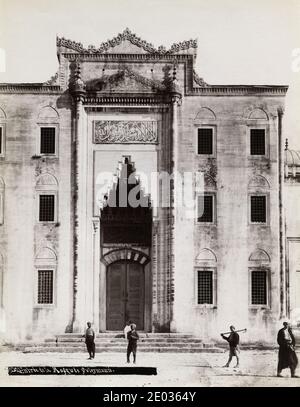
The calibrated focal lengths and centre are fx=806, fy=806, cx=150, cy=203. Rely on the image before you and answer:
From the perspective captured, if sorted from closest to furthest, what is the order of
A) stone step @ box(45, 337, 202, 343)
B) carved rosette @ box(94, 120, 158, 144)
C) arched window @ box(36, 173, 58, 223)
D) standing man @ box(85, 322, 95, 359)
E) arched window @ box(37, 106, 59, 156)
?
standing man @ box(85, 322, 95, 359) → stone step @ box(45, 337, 202, 343) → arched window @ box(36, 173, 58, 223) → arched window @ box(37, 106, 59, 156) → carved rosette @ box(94, 120, 158, 144)

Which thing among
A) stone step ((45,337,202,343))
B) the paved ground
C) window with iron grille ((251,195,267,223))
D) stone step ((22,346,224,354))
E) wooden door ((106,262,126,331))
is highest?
window with iron grille ((251,195,267,223))

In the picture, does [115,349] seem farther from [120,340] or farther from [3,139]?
[3,139]

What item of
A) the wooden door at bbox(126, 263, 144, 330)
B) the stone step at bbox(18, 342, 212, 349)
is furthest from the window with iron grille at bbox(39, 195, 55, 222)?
the stone step at bbox(18, 342, 212, 349)

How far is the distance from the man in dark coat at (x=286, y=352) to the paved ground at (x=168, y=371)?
205mm

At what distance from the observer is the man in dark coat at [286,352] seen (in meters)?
18.5

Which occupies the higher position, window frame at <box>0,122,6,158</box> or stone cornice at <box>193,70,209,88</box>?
stone cornice at <box>193,70,209,88</box>

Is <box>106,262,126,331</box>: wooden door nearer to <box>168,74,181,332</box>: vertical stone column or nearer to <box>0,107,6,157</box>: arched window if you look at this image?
<box>168,74,181,332</box>: vertical stone column

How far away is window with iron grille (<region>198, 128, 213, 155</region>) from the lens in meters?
21.1

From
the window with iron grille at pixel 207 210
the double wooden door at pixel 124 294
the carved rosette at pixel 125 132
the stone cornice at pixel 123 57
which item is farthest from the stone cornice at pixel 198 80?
the double wooden door at pixel 124 294

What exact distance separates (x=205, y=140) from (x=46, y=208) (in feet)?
14.8

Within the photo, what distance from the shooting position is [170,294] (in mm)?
20562

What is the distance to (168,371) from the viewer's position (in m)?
18.4

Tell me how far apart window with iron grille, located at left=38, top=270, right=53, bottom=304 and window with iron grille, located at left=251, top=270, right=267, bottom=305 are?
5168 millimetres

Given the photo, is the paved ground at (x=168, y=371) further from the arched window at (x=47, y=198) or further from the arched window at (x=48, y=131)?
the arched window at (x=48, y=131)
